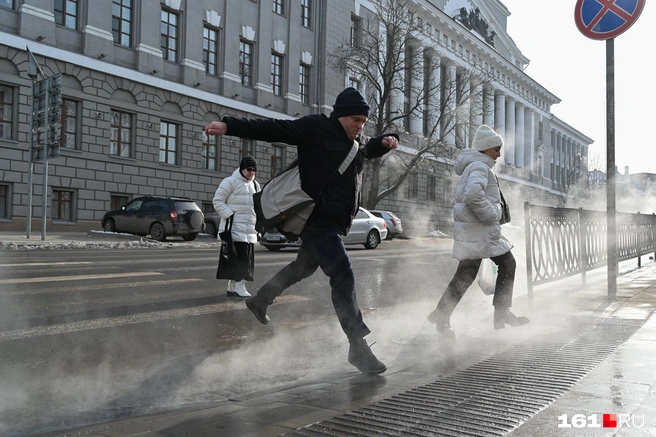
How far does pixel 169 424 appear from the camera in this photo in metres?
2.88

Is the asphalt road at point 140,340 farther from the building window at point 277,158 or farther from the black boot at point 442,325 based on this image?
the building window at point 277,158

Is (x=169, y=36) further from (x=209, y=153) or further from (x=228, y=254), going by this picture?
(x=228, y=254)

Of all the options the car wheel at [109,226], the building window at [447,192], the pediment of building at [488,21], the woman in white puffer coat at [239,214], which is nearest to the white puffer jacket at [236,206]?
the woman in white puffer coat at [239,214]

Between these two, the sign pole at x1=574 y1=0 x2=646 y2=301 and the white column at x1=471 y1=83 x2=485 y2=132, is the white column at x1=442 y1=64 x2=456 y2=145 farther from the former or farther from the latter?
the sign pole at x1=574 y1=0 x2=646 y2=301

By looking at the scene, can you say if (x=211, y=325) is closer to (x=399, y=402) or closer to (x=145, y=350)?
(x=145, y=350)

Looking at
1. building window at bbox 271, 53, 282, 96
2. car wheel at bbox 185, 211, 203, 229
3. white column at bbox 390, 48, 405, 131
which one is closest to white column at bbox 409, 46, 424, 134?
white column at bbox 390, 48, 405, 131

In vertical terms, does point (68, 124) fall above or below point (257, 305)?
above

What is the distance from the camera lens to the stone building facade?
22266 millimetres

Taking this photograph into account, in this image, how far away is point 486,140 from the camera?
5602 mm

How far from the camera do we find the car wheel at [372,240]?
69.1ft

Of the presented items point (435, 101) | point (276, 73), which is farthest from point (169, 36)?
point (435, 101)

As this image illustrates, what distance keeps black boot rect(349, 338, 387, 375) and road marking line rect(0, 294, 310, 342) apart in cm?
249

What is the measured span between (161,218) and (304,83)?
17.8 metres

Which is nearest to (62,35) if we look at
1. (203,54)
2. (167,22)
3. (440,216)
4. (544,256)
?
(167,22)
